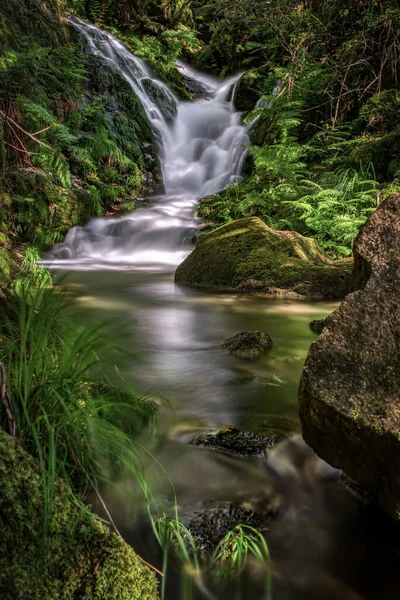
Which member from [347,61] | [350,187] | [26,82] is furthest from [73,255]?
[347,61]

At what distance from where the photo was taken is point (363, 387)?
1555mm

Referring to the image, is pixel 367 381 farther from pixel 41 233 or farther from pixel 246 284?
pixel 41 233

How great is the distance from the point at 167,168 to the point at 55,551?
1546 centimetres

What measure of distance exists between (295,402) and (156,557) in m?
1.51

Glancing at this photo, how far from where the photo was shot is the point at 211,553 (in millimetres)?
1514

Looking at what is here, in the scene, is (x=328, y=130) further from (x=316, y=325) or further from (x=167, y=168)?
(x=316, y=325)

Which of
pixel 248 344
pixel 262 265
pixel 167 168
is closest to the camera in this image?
pixel 248 344

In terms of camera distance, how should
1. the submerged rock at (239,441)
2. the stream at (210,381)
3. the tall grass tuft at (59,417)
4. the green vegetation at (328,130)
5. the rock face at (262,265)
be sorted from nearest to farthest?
1. the tall grass tuft at (59,417)
2. the stream at (210,381)
3. the submerged rock at (239,441)
4. the rock face at (262,265)
5. the green vegetation at (328,130)

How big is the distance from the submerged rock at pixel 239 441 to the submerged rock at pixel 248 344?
4.61 feet

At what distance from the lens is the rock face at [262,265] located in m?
6.42

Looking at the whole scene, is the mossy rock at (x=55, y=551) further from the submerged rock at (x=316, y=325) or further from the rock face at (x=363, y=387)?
the submerged rock at (x=316, y=325)

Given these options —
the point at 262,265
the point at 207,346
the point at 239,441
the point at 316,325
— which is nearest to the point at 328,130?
the point at 262,265

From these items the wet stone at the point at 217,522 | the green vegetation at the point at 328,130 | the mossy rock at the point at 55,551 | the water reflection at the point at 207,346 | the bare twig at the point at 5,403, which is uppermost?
the green vegetation at the point at 328,130

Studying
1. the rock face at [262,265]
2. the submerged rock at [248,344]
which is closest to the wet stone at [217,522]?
the submerged rock at [248,344]
